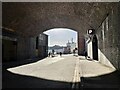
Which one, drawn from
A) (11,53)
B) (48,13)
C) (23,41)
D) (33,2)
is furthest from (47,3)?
(23,41)

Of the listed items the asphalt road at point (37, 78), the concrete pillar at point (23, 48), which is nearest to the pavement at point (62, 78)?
the asphalt road at point (37, 78)

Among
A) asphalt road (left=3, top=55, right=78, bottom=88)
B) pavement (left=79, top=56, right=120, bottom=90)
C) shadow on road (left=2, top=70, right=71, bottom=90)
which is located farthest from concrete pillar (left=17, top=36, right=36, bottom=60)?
shadow on road (left=2, top=70, right=71, bottom=90)

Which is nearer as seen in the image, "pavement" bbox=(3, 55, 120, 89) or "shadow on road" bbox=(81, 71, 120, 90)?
"shadow on road" bbox=(81, 71, 120, 90)

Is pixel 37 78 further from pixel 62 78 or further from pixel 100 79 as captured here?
pixel 100 79

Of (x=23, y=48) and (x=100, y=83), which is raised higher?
(x=23, y=48)

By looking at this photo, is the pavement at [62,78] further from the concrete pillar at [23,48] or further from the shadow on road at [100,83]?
the concrete pillar at [23,48]

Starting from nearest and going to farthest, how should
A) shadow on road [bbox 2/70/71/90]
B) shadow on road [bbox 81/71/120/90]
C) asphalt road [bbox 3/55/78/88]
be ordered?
shadow on road [bbox 2/70/71/90] < shadow on road [bbox 81/71/120/90] < asphalt road [bbox 3/55/78/88]

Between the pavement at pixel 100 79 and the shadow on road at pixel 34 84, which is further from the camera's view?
the pavement at pixel 100 79

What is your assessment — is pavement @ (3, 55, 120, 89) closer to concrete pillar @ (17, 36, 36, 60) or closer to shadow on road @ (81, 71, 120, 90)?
shadow on road @ (81, 71, 120, 90)

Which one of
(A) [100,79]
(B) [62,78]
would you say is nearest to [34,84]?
(B) [62,78]

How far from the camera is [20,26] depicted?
32.6 meters

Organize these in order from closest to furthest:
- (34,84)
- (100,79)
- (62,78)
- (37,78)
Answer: (34,84), (100,79), (37,78), (62,78)

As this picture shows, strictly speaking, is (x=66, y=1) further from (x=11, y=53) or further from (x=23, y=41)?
(x=23, y=41)

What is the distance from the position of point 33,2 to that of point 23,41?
15.2 m
